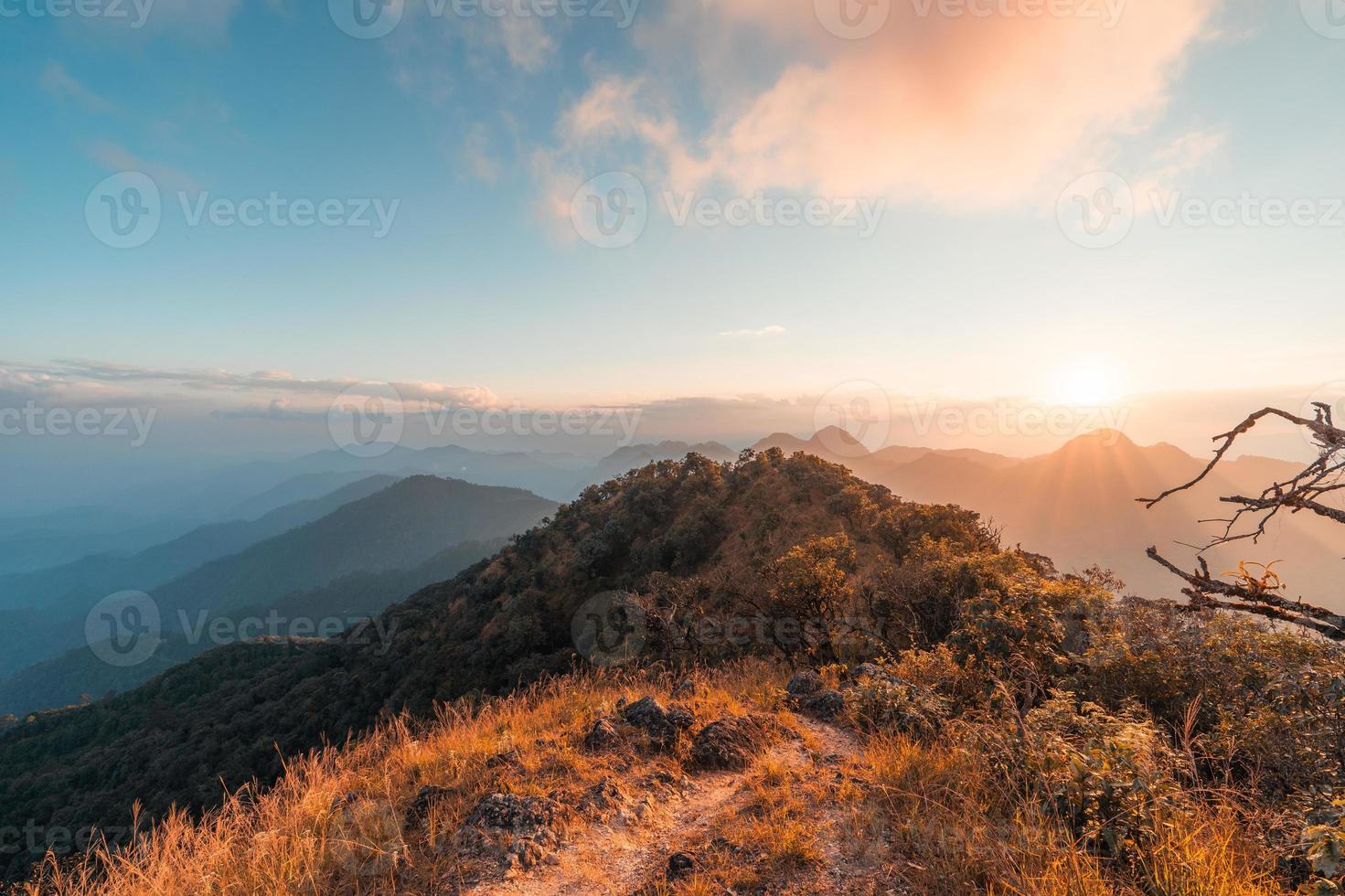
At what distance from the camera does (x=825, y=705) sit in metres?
7.64

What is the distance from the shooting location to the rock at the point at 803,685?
8.22 metres

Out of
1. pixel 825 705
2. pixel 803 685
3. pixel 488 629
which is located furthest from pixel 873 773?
pixel 488 629

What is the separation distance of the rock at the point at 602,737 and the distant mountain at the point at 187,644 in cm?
13187

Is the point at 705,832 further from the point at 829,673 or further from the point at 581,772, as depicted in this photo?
the point at 829,673

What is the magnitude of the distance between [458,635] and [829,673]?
3266 centimetres

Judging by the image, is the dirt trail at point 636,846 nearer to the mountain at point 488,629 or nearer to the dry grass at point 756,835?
the dry grass at point 756,835

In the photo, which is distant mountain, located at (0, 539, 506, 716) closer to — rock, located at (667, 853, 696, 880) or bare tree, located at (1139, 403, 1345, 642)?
rock, located at (667, 853, 696, 880)

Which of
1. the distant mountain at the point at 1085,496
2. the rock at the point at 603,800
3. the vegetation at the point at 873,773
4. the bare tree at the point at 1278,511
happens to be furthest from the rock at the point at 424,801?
the distant mountain at the point at 1085,496

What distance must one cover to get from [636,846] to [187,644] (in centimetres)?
19403

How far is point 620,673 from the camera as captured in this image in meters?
11.3

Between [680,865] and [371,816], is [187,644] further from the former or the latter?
[680,865]

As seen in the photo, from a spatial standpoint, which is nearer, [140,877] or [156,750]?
[140,877]

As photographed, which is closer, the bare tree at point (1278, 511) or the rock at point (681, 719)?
the bare tree at point (1278, 511)

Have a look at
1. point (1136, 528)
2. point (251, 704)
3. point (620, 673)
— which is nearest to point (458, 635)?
point (251, 704)
